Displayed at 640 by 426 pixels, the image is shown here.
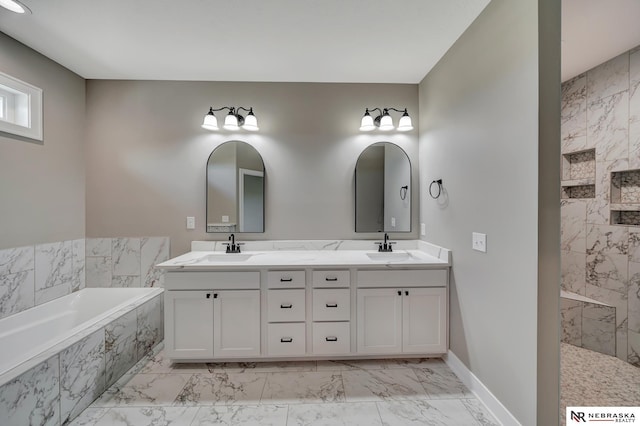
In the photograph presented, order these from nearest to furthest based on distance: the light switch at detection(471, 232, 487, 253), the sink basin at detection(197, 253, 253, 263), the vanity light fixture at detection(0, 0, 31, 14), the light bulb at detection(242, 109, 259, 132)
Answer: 1. the vanity light fixture at detection(0, 0, 31, 14)
2. the light switch at detection(471, 232, 487, 253)
3. the sink basin at detection(197, 253, 253, 263)
4. the light bulb at detection(242, 109, 259, 132)

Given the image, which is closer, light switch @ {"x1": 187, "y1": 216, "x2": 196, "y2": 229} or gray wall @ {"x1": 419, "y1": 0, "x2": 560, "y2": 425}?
gray wall @ {"x1": 419, "y1": 0, "x2": 560, "y2": 425}

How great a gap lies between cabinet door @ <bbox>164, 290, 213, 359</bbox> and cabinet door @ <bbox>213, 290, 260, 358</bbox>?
6 centimetres

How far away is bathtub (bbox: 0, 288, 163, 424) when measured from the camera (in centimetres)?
143

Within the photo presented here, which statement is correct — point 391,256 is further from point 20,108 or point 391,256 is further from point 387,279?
point 20,108

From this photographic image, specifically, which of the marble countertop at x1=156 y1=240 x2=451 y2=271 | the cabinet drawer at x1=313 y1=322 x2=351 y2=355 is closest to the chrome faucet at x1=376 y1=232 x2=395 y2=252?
the marble countertop at x1=156 y1=240 x2=451 y2=271

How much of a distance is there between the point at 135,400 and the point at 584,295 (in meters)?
3.89

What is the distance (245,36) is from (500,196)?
211 cm

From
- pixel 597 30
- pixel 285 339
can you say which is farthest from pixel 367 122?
pixel 285 339

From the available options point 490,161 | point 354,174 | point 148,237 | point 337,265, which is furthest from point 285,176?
point 490,161

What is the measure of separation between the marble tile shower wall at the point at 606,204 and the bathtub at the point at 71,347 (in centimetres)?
396

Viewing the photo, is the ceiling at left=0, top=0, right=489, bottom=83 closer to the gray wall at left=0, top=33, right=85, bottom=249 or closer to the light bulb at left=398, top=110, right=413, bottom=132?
the gray wall at left=0, top=33, right=85, bottom=249

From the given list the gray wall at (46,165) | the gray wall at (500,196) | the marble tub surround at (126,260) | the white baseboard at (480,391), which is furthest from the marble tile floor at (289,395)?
the gray wall at (46,165)

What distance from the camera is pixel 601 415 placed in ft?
5.21

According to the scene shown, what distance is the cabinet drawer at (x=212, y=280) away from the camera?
85.0 inches
